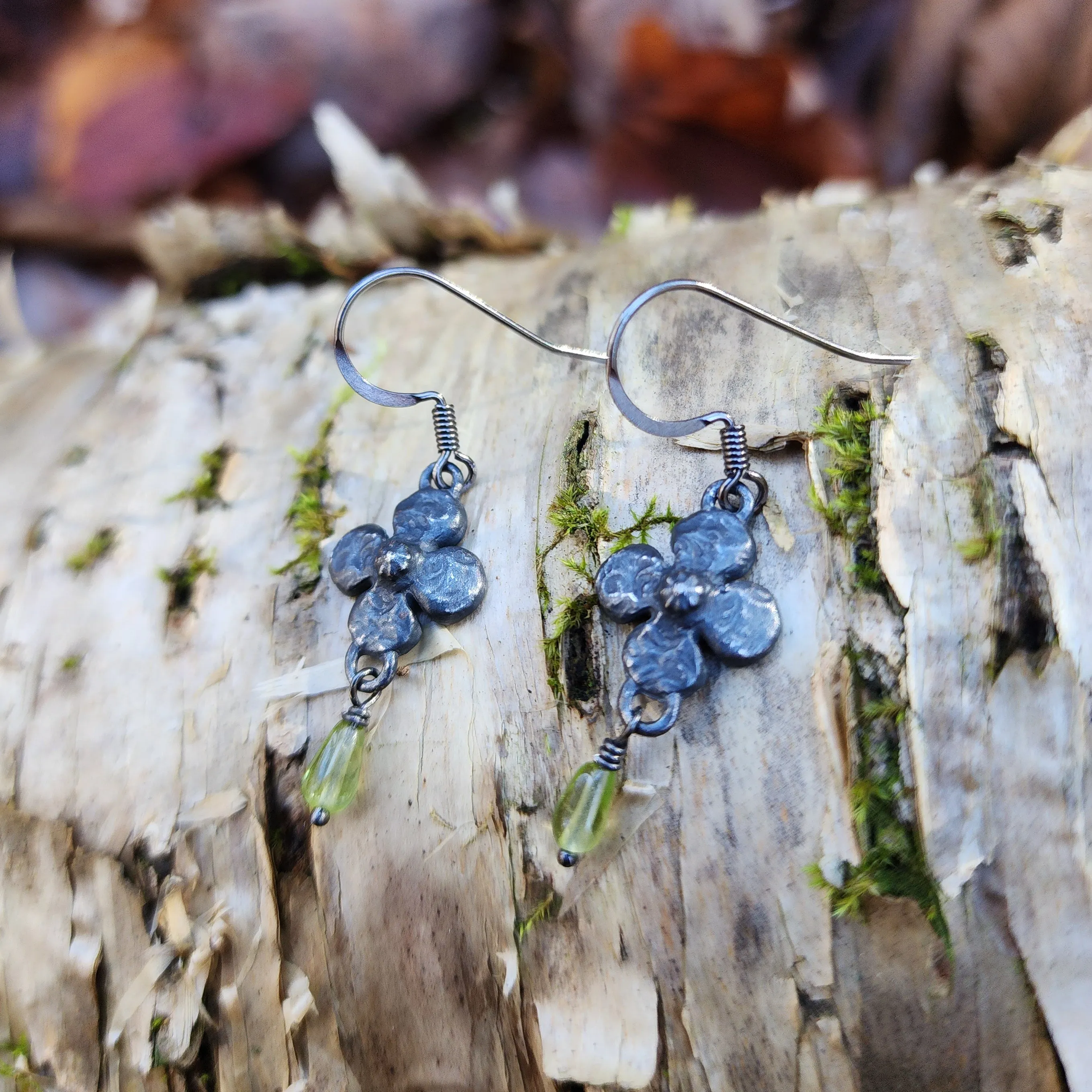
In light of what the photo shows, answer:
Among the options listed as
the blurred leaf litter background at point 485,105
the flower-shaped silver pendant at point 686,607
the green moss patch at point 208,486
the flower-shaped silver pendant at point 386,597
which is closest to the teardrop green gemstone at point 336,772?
the flower-shaped silver pendant at point 386,597

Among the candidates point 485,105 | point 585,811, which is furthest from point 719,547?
point 485,105

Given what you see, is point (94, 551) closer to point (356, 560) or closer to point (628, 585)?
point (356, 560)

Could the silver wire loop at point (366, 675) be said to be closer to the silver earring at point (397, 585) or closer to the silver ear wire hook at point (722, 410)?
the silver earring at point (397, 585)

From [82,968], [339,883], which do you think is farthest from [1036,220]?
[82,968]

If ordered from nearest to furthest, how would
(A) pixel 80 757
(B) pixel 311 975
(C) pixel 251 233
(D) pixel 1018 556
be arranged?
(D) pixel 1018 556
(B) pixel 311 975
(A) pixel 80 757
(C) pixel 251 233

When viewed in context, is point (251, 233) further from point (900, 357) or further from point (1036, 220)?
→ point (1036, 220)

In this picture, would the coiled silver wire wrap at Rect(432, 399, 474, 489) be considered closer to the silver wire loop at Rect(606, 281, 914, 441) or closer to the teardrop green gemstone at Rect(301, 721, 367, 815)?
the silver wire loop at Rect(606, 281, 914, 441)

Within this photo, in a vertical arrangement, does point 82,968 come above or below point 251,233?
below
